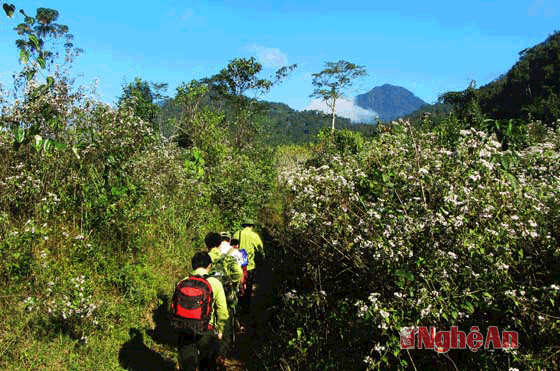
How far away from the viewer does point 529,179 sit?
14.9ft

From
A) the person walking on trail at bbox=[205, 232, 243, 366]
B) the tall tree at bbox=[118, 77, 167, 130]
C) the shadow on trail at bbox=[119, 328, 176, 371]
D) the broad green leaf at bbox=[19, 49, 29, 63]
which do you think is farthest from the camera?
the tall tree at bbox=[118, 77, 167, 130]

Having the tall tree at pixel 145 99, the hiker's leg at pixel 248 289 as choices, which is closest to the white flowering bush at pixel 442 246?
the hiker's leg at pixel 248 289

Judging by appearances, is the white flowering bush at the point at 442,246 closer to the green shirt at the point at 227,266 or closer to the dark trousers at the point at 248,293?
the green shirt at the point at 227,266

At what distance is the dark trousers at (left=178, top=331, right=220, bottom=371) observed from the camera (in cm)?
457

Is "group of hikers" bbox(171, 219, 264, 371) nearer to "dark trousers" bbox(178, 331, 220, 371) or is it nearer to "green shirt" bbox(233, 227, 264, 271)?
"dark trousers" bbox(178, 331, 220, 371)

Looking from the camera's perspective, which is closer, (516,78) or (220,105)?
(220,105)

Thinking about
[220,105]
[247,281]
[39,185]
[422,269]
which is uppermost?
[220,105]

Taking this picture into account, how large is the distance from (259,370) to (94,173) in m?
4.41

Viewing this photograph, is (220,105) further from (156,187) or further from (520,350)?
(520,350)

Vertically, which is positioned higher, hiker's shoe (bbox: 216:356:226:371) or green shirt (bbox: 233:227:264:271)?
green shirt (bbox: 233:227:264:271)

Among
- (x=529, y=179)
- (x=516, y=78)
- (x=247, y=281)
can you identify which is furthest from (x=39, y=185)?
(x=516, y=78)

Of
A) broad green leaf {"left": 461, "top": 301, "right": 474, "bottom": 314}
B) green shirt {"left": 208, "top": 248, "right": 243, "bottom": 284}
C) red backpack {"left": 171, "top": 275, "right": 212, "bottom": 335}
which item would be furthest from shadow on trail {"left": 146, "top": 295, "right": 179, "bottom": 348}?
broad green leaf {"left": 461, "top": 301, "right": 474, "bottom": 314}

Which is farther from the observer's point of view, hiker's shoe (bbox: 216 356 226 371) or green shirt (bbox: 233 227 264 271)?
green shirt (bbox: 233 227 264 271)

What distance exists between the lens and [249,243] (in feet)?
25.7
